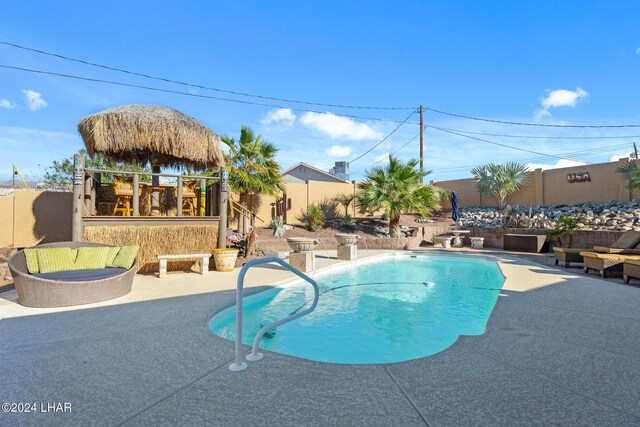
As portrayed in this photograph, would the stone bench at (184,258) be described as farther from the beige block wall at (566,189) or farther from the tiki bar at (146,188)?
the beige block wall at (566,189)

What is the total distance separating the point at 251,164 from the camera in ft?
45.1

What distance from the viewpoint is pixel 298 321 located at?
4852mm

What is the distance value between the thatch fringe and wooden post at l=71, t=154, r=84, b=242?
0.64ft

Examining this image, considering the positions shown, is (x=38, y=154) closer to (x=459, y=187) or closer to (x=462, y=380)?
(x=459, y=187)

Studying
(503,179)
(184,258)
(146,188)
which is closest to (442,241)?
(503,179)

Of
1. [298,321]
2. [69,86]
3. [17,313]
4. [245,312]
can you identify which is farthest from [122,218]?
[69,86]

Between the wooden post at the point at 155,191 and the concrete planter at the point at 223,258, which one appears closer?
the concrete planter at the point at 223,258

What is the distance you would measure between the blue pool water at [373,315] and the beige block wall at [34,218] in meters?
6.73

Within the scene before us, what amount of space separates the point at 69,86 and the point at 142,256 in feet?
31.2

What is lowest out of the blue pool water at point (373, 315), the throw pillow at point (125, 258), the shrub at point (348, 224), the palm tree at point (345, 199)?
the blue pool water at point (373, 315)

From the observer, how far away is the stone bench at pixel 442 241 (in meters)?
14.3

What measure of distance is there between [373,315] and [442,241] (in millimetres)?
10478

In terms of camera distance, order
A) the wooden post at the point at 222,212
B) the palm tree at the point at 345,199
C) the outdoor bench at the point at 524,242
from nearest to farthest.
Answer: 1. the wooden post at the point at 222,212
2. the outdoor bench at the point at 524,242
3. the palm tree at the point at 345,199

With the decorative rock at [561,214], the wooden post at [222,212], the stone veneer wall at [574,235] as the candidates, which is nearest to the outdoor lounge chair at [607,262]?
the stone veneer wall at [574,235]
